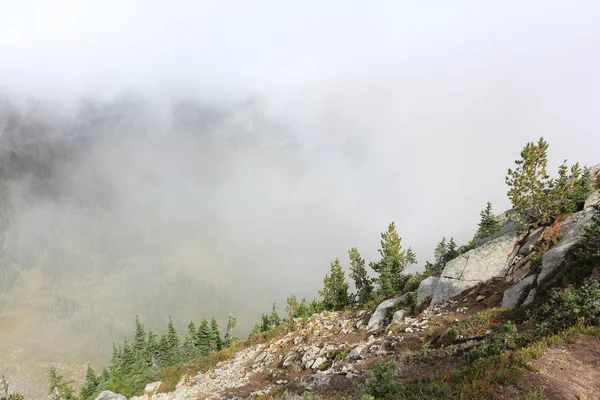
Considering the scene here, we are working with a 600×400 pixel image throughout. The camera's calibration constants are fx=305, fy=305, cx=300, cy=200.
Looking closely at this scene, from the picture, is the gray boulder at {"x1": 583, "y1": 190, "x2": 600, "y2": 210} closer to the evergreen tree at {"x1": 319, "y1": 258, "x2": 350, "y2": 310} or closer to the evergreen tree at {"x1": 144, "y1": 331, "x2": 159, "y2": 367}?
the evergreen tree at {"x1": 319, "y1": 258, "x2": 350, "y2": 310}

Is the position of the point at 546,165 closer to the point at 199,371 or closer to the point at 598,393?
the point at 598,393

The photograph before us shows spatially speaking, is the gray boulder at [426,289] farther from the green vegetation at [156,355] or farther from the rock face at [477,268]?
the green vegetation at [156,355]

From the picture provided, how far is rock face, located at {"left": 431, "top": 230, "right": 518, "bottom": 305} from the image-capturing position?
96.2ft

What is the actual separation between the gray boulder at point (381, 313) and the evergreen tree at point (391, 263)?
74.6 feet

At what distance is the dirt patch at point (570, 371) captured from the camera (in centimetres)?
1096

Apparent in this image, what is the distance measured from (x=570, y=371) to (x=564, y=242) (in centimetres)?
1586

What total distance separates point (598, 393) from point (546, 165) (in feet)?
75.4

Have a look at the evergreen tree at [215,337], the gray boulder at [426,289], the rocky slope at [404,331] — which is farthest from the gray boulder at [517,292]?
the evergreen tree at [215,337]

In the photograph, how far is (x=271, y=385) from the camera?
80.8ft

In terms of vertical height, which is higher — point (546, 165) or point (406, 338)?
point (546, 165)

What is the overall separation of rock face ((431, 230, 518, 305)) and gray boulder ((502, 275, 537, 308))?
498cm

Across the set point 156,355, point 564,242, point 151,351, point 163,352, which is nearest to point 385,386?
point 564,242

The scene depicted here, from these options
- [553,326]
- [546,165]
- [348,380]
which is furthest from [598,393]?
[546,165]

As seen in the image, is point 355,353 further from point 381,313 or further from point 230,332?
point 230,332
